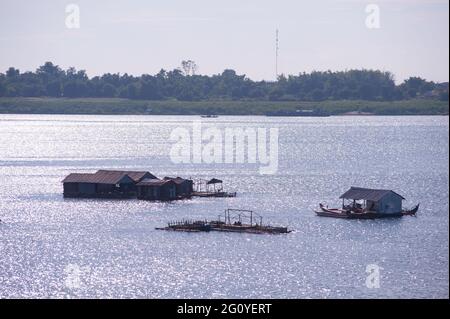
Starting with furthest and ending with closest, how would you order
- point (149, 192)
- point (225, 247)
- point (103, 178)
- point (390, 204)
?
point (103, 178), point (149, 192), point (390, 204), point (225, 247)

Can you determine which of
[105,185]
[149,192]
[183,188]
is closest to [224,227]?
[149,192]

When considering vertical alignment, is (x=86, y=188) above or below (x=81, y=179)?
below

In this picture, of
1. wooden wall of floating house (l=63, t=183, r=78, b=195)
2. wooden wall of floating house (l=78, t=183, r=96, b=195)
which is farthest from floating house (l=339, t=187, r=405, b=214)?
wooden wall of floating house (l=63, t=183, r=78, b=195)

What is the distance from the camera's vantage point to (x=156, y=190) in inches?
3270

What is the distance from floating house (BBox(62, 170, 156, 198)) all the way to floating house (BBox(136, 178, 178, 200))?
65.7 inches

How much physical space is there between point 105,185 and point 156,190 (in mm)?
5095

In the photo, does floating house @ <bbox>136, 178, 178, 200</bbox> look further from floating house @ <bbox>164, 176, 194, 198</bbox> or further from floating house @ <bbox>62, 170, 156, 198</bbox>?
floating house @ <bbox>62, 170, 156, 198</bbox>

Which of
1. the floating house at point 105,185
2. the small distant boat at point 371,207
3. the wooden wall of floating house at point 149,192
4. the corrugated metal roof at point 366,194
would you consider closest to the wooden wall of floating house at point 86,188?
the floating house at point 105,185

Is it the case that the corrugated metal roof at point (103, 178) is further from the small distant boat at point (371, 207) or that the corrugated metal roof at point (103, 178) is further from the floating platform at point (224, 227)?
the small distant boat at point (371, 207)

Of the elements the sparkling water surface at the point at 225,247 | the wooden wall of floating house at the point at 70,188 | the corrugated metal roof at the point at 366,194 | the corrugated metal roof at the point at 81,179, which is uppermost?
the corrugated metal roof at the point at 366,194

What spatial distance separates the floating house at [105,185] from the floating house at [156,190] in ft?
5.47

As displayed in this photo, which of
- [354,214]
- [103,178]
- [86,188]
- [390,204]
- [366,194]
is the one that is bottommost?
[354,214]

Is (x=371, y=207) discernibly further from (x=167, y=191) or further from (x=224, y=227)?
(x=167, y=191)

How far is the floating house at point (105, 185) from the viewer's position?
278 ft
